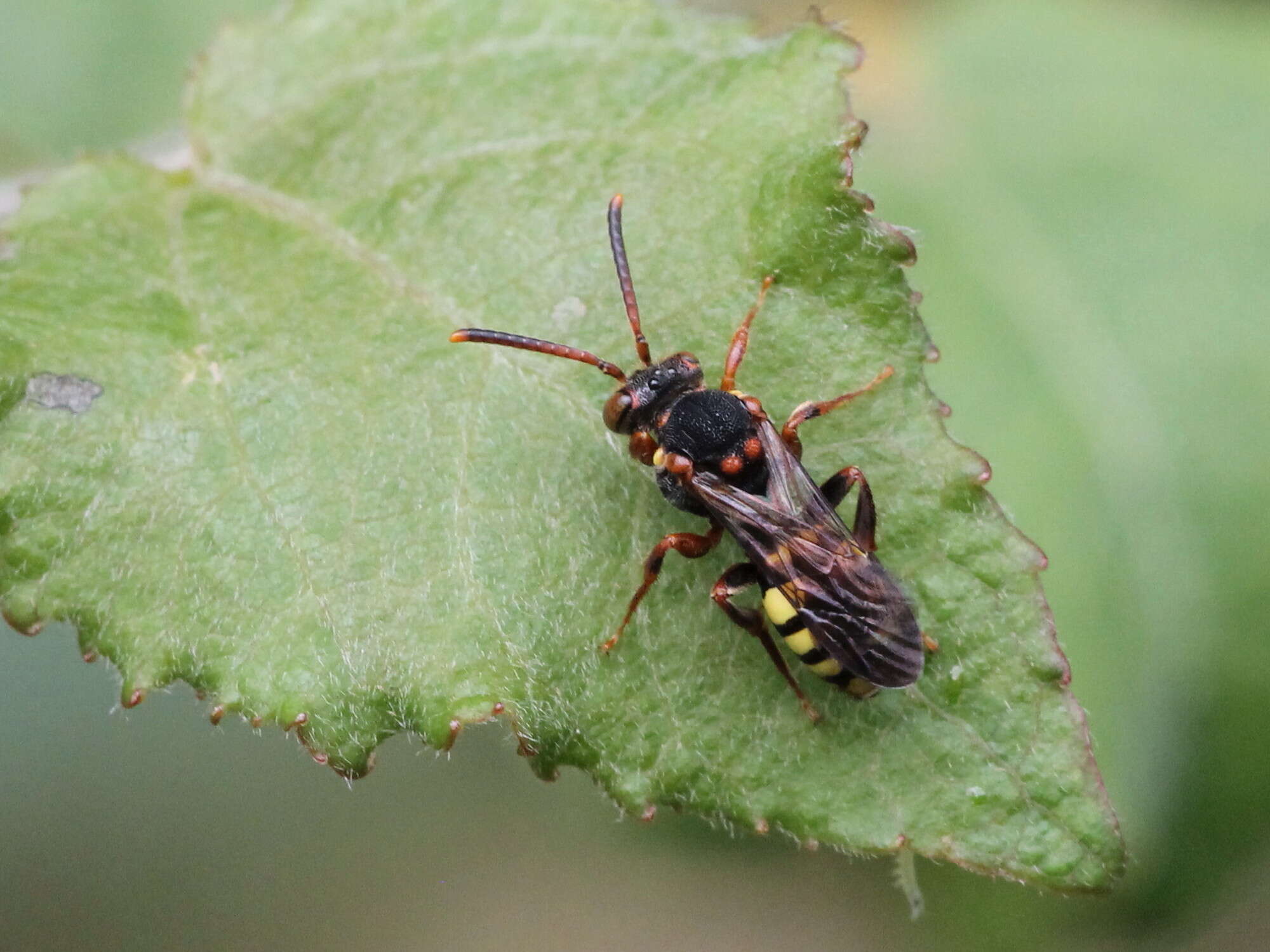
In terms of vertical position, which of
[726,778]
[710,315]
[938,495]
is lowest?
[726,778]

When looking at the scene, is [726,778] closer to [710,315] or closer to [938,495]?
[938,495]

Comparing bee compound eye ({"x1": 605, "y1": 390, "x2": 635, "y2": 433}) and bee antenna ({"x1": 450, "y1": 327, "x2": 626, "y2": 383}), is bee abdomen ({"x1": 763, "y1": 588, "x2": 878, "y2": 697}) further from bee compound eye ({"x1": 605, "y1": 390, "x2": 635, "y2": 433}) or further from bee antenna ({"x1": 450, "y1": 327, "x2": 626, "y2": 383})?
bee antenna ({"x1": 450, "y1": 327, "x2": 626, "y2": 383})

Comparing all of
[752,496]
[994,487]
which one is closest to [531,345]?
[752,496]

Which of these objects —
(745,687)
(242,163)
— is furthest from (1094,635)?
(242,163)

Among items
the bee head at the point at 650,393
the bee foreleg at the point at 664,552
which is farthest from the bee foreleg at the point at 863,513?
the bee head at the point at 650,393

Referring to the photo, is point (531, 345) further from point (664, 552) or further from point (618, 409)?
point (664, 552)

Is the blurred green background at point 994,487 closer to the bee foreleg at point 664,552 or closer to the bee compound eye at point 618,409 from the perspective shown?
the bee foreleg at point 664,552
